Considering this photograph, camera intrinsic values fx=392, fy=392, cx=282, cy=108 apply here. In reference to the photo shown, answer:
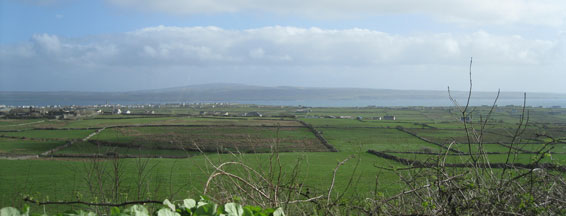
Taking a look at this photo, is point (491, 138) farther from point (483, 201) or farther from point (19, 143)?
point (19, 143)

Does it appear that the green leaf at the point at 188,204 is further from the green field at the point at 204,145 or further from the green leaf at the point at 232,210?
the green field at the point at 204,145

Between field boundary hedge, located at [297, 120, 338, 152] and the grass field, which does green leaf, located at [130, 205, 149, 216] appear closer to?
field boundary hedge, located at [297, 120, 338, 152]

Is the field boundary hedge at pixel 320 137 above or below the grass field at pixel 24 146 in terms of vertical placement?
above

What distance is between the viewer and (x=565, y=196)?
3818 millimetres

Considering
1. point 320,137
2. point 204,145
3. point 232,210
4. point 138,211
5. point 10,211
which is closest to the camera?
point 10,211

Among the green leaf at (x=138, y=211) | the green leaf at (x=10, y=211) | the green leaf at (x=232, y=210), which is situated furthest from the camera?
the green leaf at (x=232, y=210)

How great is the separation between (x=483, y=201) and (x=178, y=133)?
43246mm

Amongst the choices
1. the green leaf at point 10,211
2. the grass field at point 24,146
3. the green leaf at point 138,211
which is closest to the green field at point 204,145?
the grass field at point 24,146

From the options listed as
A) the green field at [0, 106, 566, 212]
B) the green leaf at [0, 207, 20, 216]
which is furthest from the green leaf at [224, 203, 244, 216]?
the green field at [0, 106, 566, 212]

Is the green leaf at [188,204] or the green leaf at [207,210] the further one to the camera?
the green leaf at [188,204]

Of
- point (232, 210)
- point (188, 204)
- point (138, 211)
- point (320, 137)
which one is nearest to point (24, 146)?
point (320, 137)

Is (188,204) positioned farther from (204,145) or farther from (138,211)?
(204,145)

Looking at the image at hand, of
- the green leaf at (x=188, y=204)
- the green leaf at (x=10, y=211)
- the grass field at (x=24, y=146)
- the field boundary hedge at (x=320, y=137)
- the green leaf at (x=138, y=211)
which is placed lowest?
the grass field at (x=24, y=146)

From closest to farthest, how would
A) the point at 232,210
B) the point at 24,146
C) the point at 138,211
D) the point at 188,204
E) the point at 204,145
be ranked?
1. the point at 138,211
2. the point at 232,210
3. the point at 188,204
4. the point at 24,146
5. the point at 204,145
